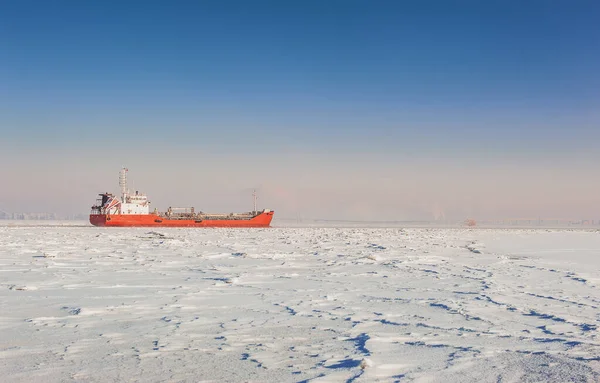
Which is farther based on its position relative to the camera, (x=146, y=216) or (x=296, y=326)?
(x=146, y=216)

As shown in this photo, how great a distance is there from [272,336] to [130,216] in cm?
5067

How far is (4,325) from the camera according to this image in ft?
15.6

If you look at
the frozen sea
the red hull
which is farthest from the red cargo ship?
the frozen sea

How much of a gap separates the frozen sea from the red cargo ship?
145 ft

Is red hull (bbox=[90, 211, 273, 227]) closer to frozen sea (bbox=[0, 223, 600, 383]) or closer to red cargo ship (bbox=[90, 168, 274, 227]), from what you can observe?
red cargo ship (bbox=[90, 168, 274, 227])

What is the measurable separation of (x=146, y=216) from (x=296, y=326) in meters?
50.4

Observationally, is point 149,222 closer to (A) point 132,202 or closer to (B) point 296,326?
(A) point 132,202

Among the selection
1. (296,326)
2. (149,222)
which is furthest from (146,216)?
(296,326)

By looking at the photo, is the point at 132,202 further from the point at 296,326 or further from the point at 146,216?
the point at 296,326

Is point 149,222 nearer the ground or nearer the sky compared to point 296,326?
nearer the sky

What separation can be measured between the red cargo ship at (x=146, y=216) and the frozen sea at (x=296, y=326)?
4410 cm

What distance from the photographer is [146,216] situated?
52.7m

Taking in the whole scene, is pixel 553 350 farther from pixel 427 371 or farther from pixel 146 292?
pixel 146 292

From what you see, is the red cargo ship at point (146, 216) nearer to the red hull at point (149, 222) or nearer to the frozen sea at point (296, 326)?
the red hull at point (149, 222)
